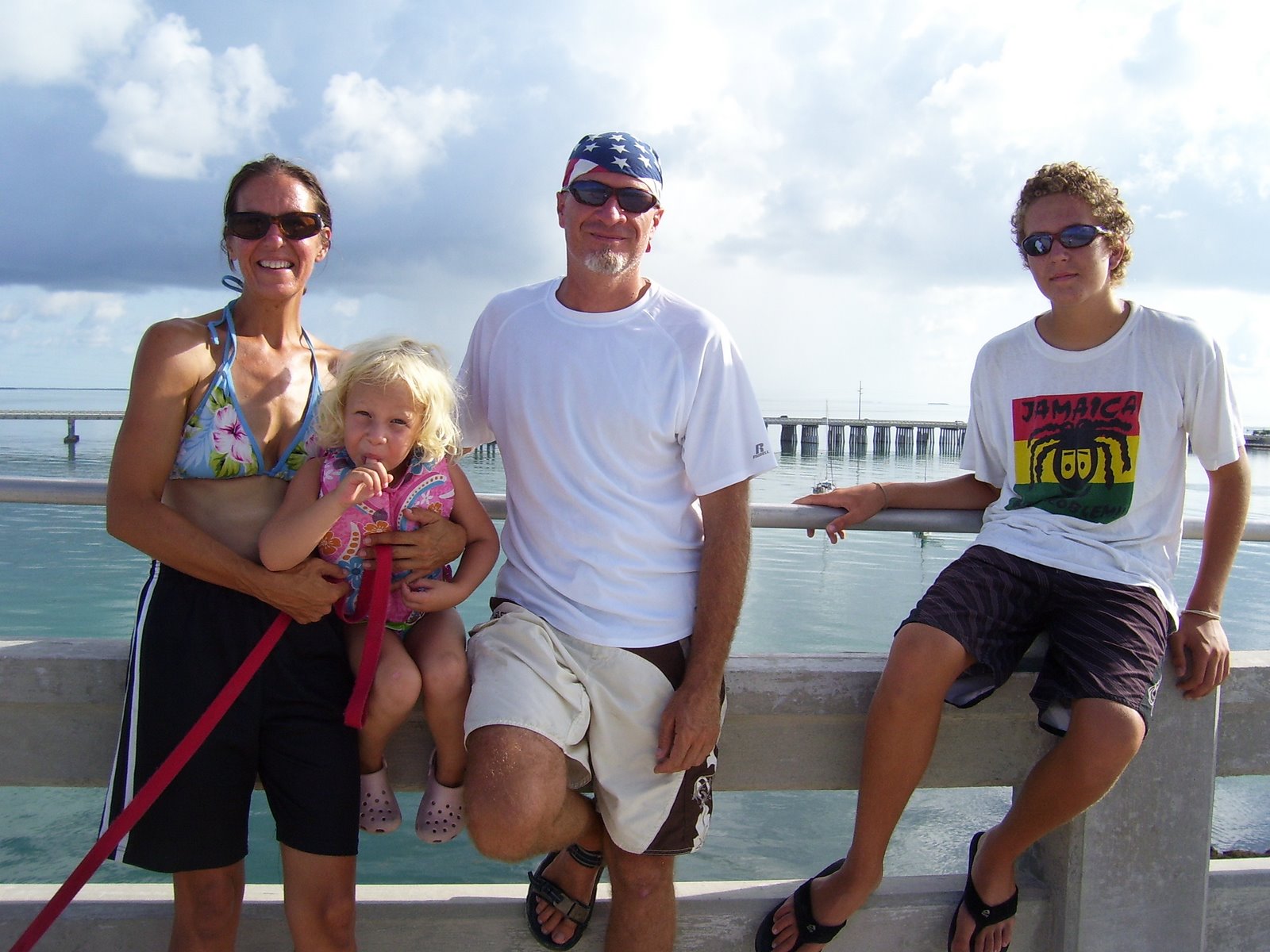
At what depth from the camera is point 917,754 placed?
2473 millimetres

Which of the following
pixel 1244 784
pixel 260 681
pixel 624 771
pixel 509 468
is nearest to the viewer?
pixel 260 681

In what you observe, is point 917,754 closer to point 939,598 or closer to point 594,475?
point 939,598

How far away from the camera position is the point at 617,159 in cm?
269

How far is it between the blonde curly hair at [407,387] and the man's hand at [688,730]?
890 millimetres

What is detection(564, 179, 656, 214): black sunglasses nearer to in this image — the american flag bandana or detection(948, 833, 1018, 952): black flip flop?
the american flag bandana

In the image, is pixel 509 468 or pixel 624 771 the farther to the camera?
pixel 509 468

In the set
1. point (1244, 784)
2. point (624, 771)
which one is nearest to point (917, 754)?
point (624, 771)

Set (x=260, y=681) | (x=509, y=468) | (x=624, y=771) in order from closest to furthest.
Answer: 1. (x=260, y=681)
2. (x=624, y=771)
3. (x=509, y=468)

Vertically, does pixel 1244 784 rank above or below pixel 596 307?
below

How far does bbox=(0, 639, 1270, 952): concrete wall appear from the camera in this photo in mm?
2406

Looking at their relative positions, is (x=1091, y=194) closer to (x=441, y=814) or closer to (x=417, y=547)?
(x=417, y=547)

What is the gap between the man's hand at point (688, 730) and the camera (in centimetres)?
238

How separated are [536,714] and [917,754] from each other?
98cm

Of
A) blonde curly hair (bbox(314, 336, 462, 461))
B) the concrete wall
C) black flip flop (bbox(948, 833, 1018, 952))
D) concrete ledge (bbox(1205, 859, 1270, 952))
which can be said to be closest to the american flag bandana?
blonde curly hair (bbox(314, 336, 462, 461))
